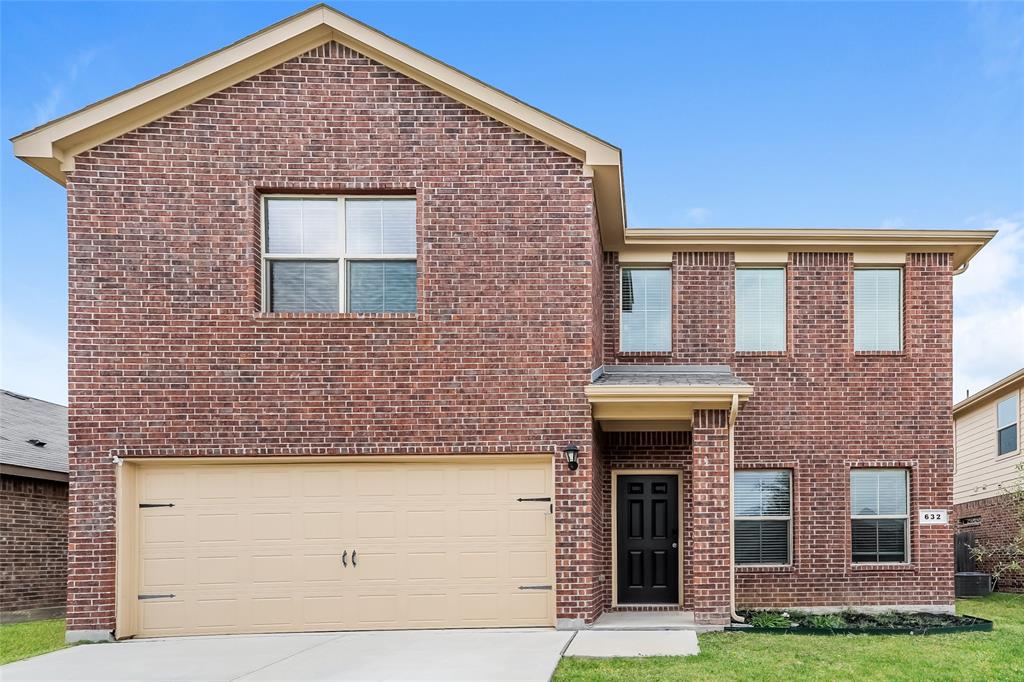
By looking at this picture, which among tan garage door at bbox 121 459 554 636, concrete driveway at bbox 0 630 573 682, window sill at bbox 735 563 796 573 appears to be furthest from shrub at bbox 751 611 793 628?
tan garage door at bbox 121 459 554 636

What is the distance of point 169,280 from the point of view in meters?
10.1

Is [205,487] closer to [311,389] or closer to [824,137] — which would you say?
[311,389]

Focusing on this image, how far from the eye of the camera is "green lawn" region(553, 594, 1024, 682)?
305 inches

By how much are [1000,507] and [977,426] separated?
2.50m

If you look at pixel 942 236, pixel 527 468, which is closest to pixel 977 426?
pixel 942 236

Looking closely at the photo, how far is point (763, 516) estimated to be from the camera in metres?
12.5

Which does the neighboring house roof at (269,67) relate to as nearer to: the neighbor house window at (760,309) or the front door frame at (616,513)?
the neighbor house window at (760,309)

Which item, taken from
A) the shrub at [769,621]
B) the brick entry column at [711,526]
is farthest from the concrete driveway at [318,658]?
the shrub at [769,621]

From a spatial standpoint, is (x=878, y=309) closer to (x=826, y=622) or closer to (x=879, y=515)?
(x=879, y=515)

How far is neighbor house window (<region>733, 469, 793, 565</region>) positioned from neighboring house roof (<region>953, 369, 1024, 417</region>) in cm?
671

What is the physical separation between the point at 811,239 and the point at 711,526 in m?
5.12

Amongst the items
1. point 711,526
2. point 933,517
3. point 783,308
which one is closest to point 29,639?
point 711,526

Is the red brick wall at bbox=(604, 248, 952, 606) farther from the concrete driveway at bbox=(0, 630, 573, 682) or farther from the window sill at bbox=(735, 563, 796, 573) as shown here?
the concrete driveway at bbox=(0, 630, 573, 682)

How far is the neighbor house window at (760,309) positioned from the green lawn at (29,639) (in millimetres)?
10454
